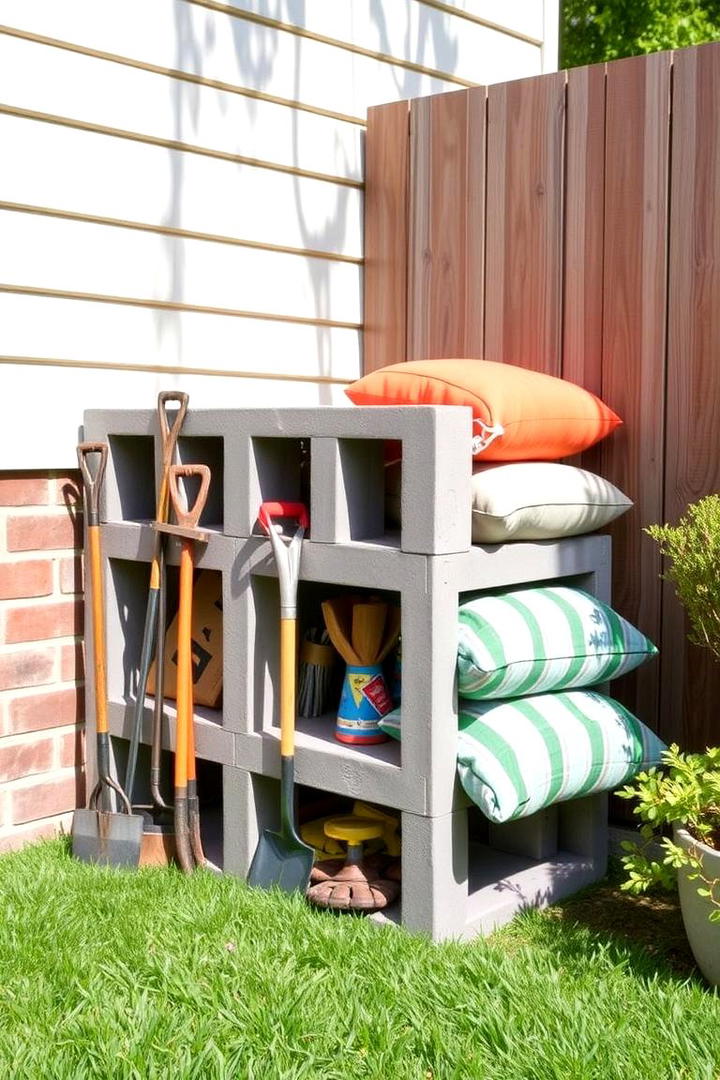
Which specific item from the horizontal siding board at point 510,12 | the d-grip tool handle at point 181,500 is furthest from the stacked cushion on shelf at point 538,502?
the horizontal siding board at point 510,12

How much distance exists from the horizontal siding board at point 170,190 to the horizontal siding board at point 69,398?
42cm

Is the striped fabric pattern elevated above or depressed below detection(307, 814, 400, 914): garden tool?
above

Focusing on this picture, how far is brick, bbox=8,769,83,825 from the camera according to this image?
330cm

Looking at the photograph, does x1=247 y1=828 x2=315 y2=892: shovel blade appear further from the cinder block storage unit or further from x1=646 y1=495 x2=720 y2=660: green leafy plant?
x1=646 y1=495 x2=720 y2=660: green leafy plant

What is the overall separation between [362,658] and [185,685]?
45cm

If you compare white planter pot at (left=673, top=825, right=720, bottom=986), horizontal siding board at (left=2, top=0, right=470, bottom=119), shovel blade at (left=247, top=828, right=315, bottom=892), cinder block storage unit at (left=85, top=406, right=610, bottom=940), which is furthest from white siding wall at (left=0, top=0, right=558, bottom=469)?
white planter pot at (left=673, top=825, right=720, bottom=986)

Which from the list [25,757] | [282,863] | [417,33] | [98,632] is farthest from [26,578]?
[417,33]

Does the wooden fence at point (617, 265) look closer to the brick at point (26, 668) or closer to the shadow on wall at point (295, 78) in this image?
the shadow on wall at point (295, 78)

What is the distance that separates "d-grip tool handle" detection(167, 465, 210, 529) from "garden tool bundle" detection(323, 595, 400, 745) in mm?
397

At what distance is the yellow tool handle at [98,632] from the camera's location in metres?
3.23

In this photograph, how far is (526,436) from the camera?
119 inches

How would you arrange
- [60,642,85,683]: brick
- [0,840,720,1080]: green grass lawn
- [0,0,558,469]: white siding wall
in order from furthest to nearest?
[60,642,85,683]: brick
[0,0,558,469]: white siding wall
[0,840,720,1080]: green grass lawn

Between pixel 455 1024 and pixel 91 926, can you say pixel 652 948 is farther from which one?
pixel 91 926

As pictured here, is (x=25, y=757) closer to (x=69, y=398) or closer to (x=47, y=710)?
(x=47, y=710)
